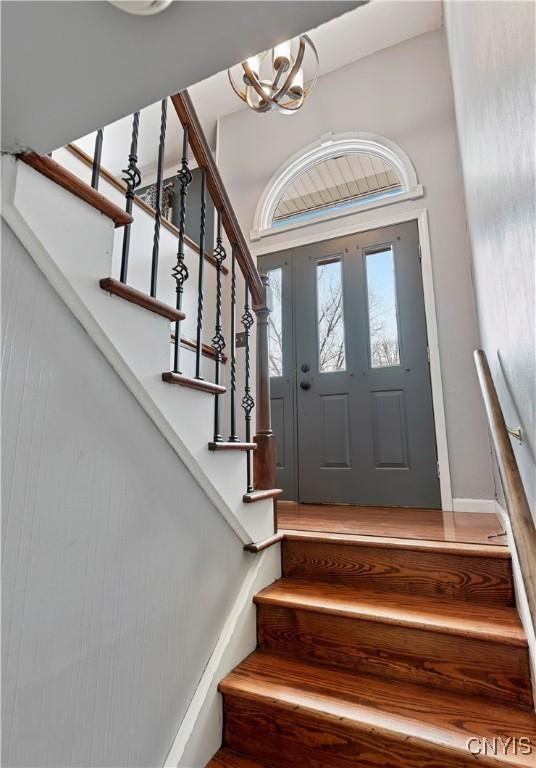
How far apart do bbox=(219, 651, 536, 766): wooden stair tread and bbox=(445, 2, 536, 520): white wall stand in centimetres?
58

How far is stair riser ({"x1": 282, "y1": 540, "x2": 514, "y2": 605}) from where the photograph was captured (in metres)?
1.42

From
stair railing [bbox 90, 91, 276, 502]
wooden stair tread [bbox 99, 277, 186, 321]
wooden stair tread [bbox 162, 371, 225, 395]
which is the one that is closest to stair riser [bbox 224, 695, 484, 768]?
stair railing [bbox 90, 91, 276, 502]

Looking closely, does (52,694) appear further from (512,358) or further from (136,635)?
(512,358)

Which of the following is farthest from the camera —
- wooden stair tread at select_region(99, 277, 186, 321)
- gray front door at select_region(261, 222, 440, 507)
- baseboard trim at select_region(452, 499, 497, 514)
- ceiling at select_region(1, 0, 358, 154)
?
gray front door at select_region(261, 222, 440, 507)

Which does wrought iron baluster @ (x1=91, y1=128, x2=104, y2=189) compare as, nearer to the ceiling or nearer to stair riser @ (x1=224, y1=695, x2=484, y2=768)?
the ceiling

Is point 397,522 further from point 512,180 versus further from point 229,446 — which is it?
point 512,180

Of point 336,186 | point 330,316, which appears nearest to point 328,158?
point 336,186

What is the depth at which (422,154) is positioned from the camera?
3.12 metres

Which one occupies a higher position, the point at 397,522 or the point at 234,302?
the point at 234,302

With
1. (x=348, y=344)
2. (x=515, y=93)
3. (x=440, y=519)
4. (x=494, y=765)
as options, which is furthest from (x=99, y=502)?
(x=348, y=344)

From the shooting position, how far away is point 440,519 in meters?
2.30

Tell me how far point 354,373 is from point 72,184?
256 cm

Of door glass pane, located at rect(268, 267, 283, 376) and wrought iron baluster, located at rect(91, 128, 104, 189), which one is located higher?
door glass pane, located at rect(268, 267, 283, 376)

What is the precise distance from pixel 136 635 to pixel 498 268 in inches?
60.7
